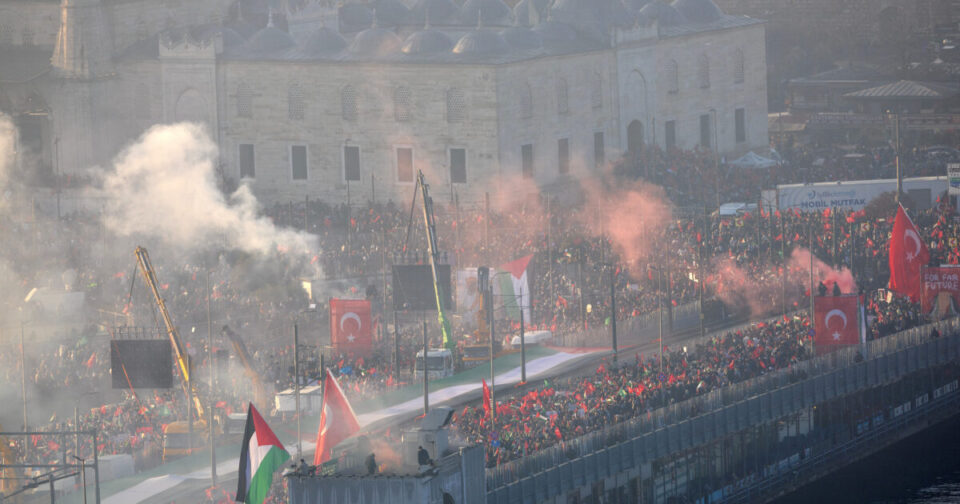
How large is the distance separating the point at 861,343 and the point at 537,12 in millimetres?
43625

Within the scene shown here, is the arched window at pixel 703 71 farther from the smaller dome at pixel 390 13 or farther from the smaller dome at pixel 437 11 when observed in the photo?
the smaller dome at pixel 390 13

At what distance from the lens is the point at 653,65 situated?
104 meters

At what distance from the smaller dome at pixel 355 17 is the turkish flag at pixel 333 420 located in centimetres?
5196

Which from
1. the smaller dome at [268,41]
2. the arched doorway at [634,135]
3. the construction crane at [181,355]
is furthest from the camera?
the arched doorway at [634,135]

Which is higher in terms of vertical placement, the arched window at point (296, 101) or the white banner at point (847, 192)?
the arched window at point (296, 101)

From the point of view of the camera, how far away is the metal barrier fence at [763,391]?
177 feet

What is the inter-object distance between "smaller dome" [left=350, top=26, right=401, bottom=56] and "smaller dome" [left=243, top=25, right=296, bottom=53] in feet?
12.3

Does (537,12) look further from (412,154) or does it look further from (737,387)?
(737,387)

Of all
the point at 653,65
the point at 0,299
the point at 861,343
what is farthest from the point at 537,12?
the point at 861,343

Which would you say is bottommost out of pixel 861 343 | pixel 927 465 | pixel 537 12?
pixel 927 465

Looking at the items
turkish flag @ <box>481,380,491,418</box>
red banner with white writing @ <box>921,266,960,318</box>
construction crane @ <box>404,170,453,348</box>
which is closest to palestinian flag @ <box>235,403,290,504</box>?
turkish flag @ <box>481,380,491,418</box>

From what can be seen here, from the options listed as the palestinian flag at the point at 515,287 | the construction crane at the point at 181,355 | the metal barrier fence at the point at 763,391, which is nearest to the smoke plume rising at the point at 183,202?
the palestinian flag at the point at 515,287

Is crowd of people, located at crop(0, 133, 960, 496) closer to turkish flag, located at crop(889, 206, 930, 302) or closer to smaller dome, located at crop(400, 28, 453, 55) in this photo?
turkish flag, located at crop(889, 206, 930, 302)

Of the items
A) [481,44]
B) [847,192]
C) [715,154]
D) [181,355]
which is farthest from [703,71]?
[181,355]
